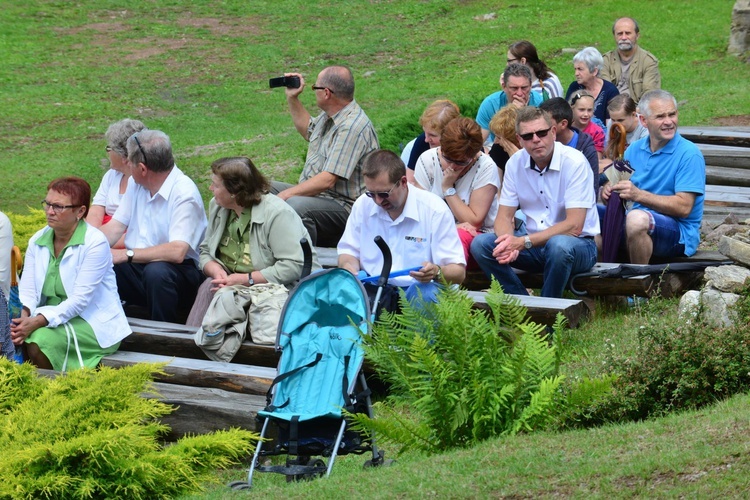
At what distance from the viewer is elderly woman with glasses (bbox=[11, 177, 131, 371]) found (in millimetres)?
6965

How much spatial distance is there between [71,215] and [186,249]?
1.02 metres

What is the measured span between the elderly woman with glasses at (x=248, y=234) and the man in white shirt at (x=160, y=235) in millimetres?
352

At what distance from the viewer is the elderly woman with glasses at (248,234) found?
23.8 feet

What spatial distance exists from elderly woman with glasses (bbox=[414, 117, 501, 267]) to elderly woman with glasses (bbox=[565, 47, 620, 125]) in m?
2.59

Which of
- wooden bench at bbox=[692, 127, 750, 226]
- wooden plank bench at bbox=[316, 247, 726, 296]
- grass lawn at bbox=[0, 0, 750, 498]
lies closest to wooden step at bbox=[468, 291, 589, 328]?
wooden plank bench at bbox=[316, 247, 726, 296]

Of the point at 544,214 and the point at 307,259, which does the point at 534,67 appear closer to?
the point at 544,214

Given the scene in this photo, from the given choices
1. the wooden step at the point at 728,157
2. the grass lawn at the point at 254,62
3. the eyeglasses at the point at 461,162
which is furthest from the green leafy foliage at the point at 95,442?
the grass lawn at the point at 254,62

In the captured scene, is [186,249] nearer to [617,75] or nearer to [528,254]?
[528,254]

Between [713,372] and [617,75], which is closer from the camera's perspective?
[713,372]

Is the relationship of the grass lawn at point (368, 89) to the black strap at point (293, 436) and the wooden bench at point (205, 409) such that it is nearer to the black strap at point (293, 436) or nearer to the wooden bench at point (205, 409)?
the black strap at point (293, 436)

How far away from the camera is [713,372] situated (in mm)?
5664

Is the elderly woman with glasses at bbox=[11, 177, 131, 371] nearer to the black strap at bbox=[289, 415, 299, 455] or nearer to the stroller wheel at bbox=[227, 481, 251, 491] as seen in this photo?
the stroller wheel at bbox=[227, 481, 251, 491]

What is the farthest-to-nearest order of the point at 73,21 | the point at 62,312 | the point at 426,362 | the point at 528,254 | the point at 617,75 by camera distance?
1. the point at 73,21
2. the point at 617,75
3. the point at 528,254
4. the point at 62,312
5. the point at 426,362

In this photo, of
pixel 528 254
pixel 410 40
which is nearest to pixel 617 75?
pixel 528 254
